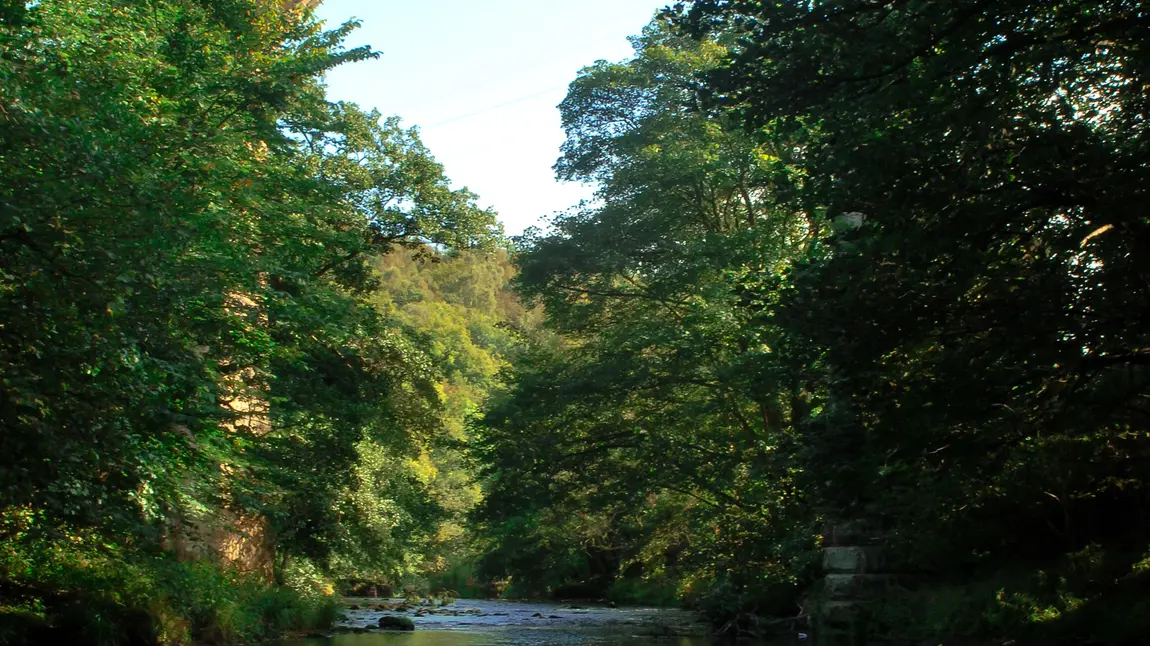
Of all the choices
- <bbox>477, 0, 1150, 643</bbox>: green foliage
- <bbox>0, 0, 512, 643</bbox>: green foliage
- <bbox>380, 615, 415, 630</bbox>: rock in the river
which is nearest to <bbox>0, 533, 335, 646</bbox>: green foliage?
<bbox>0, 0, 512, 643</bbox>: green foliage

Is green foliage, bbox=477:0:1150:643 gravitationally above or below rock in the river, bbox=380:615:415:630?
above

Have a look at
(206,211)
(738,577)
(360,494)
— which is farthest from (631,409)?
(206,211)

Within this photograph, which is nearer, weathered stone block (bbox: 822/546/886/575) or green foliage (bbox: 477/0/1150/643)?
green foliage (bbox: 477/0/1150/643)

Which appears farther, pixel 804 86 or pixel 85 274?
pixel 804 86

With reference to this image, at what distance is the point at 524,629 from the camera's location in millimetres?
24641

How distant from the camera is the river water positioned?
64.0 ft

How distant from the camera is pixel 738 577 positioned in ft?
68.8

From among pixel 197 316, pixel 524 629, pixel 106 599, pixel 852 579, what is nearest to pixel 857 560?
pixel 852 579

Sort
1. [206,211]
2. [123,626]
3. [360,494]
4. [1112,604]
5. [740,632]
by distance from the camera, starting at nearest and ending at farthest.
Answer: [1112,604], [123,626], [206,211], [740,632], [360,494]

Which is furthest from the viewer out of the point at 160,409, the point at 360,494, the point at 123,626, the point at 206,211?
the point at 360,494

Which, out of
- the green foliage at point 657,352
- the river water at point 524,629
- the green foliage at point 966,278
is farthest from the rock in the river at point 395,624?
the green foliage at point 966,278

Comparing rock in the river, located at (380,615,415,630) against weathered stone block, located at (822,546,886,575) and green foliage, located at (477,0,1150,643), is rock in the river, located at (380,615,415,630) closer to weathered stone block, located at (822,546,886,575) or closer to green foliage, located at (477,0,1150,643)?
green foliage, located at (477,0,1150,643)

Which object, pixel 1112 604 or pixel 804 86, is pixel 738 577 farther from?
pixel 804 86

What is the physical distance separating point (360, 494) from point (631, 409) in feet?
19.7
